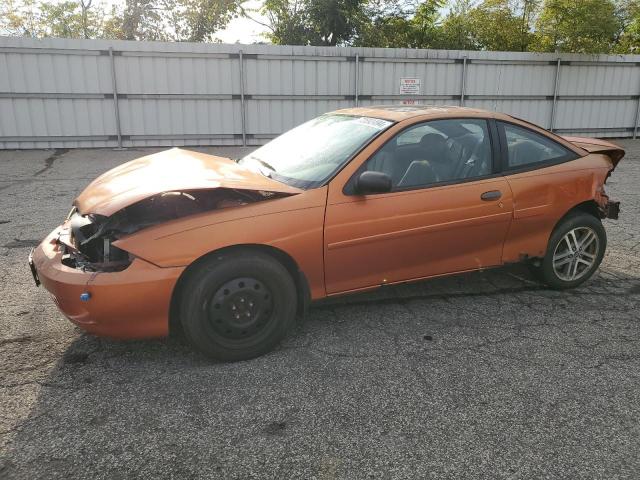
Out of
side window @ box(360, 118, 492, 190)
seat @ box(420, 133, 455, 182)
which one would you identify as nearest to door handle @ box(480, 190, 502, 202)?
side window @ box(360, 118, 492, 190)

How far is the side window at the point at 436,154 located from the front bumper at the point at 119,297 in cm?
147

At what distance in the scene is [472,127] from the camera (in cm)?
390

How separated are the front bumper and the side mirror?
3.92ft

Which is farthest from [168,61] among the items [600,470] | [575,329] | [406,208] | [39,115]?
[600,470]

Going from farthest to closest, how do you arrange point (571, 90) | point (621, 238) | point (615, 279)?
1. point (571, 90)
2. point (621, 238)
3. point (615, 279)

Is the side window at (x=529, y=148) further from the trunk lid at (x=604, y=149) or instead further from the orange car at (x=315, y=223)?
the trunk lid at (x=604, y=149)

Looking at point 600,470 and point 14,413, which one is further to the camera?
point 14,413

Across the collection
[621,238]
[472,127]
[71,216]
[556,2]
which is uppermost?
[556,2]

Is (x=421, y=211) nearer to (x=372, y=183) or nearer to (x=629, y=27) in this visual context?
(x=372, y=183)

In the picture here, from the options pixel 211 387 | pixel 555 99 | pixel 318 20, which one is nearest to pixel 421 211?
pixel 211 387

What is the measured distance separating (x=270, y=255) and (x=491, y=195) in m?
1.68

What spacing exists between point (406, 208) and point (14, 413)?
2478 millimetres

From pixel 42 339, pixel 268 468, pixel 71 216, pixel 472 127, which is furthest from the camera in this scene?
pixel 472 127

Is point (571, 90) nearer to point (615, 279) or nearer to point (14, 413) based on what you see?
point (615, 279)
